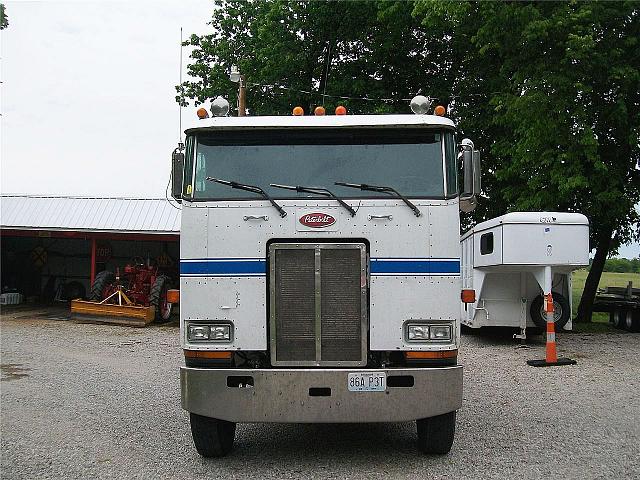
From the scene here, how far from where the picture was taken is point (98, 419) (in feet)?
27.5

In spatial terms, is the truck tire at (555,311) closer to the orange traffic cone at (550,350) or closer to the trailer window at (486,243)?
the trailer window at (486,243)

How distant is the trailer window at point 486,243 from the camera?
14.0 metres

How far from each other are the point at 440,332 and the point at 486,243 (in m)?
8.35

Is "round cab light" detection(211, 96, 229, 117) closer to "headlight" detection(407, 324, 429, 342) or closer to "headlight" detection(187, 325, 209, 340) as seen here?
"headlight" detection(187, 325, 209, 340)

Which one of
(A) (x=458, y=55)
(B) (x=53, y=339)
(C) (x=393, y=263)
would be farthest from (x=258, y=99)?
(C) (x=393, y=263)

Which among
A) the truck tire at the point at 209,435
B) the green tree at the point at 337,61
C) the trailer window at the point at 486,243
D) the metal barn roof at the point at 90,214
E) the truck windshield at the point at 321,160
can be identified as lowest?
the truck tire at the point at 209,435

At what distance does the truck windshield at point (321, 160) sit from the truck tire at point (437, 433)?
1.97 metres

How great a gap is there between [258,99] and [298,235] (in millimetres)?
19989

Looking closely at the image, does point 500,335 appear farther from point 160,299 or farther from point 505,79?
point 160,299

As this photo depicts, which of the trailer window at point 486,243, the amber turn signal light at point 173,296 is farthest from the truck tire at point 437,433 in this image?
the trailer window at point 486,243

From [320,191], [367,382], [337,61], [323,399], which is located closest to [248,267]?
[320,191]

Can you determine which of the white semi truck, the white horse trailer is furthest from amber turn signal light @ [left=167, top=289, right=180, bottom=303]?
the white horse trailer

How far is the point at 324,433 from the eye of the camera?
25.5 feet

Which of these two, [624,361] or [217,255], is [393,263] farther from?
[624,361]
